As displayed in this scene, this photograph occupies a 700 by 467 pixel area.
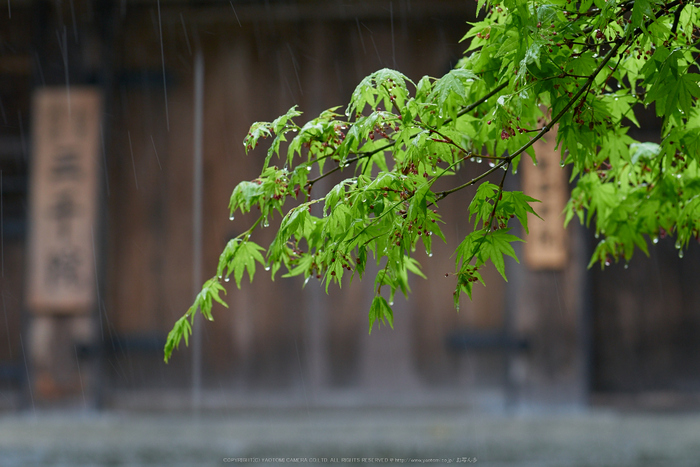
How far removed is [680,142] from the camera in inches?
92.4

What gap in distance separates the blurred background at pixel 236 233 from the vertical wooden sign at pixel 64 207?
2 centimetres

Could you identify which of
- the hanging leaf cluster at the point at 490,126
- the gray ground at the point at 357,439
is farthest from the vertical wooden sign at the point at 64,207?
the hanging leaf cluster at the point at 490,126

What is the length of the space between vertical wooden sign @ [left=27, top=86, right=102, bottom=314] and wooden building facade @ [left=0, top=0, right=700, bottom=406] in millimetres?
230

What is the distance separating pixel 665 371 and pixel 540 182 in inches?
108

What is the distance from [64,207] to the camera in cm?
646

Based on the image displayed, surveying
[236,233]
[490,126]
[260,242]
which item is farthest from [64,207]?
[490,126]

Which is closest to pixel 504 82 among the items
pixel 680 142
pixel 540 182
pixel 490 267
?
pixel 680 142

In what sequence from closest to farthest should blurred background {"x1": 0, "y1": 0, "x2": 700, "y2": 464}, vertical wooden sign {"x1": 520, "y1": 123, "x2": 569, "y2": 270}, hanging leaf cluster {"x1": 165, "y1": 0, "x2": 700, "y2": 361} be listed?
hanging leaf cluster {"x1": 165, "y1": 0, "x2": 700, "y2": 361}, vertical wooden sign {"x1": 520, "y1": 123, "x2": 569, "y2": 270}, blurred background {"x1": 0, "y1": 0, "x2": 700, "y2": 464}

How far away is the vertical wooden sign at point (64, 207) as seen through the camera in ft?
21.0

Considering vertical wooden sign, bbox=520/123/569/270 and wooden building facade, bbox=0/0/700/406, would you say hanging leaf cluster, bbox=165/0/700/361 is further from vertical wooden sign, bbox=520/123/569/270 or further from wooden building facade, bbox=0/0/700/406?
wooden building facade, bbox=0/0/700/406

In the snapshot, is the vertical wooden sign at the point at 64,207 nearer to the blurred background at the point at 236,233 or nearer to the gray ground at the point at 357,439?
the blurred background at the point at 236,233

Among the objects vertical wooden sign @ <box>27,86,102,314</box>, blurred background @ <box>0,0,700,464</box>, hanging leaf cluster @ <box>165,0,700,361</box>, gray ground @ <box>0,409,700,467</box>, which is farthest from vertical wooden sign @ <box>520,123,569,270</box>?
vertical wooden sign @ <box>27,86,102,314</box>

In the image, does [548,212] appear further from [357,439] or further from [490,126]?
[490,126]

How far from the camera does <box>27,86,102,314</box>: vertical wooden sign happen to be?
21.0 ft
